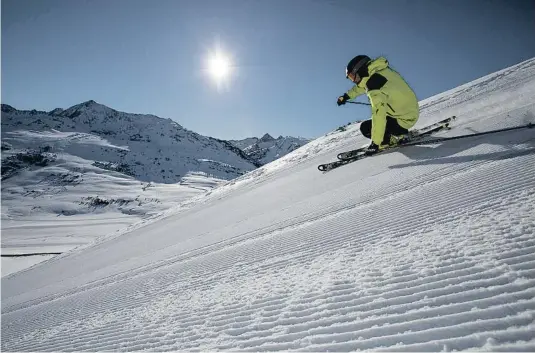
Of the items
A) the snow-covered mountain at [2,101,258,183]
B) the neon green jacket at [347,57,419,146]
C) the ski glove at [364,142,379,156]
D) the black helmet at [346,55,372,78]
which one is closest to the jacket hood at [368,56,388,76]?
the neon green jacket at [347,57,419,146]

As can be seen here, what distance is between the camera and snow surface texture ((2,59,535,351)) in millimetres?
1647

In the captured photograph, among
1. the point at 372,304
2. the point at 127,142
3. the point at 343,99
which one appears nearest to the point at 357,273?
the point at 372,304

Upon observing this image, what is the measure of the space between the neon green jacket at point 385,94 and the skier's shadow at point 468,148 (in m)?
0.73

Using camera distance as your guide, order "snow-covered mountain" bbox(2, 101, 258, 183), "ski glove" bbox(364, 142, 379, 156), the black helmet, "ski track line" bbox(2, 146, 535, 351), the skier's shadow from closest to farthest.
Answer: "ski track line" bbox(2, 146, 535, 351)
the skier's shadow
the black helmet
"ski glove" bbox(364, 142, 379, 156)
"snow-covered mountain" bbox(2, 101, 258, 183)

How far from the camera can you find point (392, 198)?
12.6ft

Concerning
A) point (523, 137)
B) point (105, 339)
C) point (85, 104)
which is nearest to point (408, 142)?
point (523, 137)

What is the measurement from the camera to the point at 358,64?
573 centimetres

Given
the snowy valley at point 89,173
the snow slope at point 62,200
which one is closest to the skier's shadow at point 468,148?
the snow slope at point 62,200

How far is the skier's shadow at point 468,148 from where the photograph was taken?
3738mm

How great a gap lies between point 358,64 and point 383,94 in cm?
73

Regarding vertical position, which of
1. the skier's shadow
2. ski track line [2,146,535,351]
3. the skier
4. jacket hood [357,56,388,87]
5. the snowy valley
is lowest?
ski track line [2,146,535,351]

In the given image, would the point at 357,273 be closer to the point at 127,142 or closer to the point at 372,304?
the point at 372,304

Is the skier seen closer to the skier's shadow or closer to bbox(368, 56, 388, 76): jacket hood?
bbox(368, 56, 388, 76): jacket hood

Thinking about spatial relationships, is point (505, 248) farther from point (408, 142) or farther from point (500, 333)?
point (408, 142)
